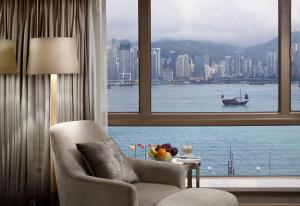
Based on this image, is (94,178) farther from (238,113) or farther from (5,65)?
(238,113)

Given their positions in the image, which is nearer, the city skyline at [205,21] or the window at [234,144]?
the city skyline at [205,21]

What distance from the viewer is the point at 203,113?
17.3ft

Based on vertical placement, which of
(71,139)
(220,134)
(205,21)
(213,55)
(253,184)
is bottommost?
(253,184)

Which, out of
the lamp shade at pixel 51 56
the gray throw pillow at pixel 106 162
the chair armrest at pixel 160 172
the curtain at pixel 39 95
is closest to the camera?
the gray throw pillow at pixel 106 162

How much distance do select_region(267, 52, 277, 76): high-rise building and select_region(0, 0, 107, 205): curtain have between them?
1.69 m

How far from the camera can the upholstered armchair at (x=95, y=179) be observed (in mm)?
3572

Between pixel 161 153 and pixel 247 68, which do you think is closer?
pixel 161 153

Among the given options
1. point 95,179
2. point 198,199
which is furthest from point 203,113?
point 95,179

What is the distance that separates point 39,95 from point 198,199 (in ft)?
6.62

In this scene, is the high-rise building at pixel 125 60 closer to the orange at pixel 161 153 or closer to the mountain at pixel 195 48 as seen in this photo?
the mountain at pixel 195 48

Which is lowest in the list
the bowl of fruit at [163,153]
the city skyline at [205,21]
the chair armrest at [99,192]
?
the chair armrest at [99,192]

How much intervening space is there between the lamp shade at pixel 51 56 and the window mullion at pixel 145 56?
0.95 meters

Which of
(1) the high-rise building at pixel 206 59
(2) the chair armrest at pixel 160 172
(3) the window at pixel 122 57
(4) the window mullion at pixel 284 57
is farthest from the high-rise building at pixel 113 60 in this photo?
(4) the window mullion at pixel 284 57

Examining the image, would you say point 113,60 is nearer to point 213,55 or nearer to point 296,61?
point 213,55
